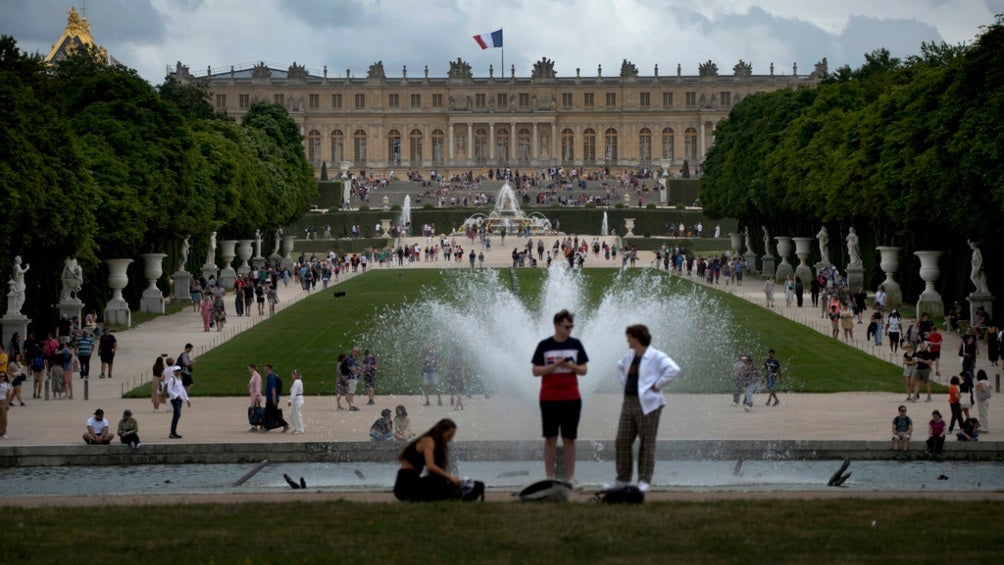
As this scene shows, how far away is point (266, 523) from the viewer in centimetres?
1474

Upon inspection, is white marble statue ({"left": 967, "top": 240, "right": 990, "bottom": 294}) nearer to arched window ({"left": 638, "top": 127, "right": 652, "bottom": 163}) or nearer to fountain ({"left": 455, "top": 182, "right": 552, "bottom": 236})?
fountain ({"left": 455, "top": 182, "right": 552, "bottom": 236})

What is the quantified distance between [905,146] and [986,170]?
Result: 856 cm

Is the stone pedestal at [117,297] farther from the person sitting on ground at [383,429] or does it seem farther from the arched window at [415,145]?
the arched window at [415,145]

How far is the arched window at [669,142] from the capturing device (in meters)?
163

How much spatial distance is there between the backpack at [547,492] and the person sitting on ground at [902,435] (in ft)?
29.1

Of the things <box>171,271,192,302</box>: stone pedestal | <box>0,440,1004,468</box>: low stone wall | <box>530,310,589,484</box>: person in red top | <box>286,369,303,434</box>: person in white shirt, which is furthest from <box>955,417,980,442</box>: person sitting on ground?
<box>171,271,192,302</box>: stone pedestal

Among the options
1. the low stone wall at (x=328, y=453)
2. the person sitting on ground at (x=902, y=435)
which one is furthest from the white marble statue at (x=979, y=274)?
the person sitting on ground at (x=902, y=435)

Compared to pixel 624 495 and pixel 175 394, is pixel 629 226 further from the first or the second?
pixel 624 495

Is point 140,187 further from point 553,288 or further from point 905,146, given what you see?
point 553,288

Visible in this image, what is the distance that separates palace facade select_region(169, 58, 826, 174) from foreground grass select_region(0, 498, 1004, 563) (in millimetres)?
147674

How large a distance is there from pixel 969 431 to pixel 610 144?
141m

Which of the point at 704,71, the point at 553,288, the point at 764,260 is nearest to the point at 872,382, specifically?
the point at 553,288

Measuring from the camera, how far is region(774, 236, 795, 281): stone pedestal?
70.9 metres

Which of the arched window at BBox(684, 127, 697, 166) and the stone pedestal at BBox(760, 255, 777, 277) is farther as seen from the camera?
the arched window at BBox(684, 127, 697, 166)
